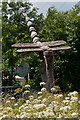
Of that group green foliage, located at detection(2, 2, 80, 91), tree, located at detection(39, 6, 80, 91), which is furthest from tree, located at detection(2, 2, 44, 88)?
tree, located at detection(39, 6, 80, 91)

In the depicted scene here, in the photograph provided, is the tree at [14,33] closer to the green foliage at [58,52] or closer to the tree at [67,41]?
the green foliage at [58,52]

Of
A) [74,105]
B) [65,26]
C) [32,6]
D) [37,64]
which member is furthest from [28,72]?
[74,105]

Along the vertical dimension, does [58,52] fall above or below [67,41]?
below

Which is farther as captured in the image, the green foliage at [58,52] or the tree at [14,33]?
the tree at [14,33]

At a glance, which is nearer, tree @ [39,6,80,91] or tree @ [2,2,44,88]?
tree @ [39,6,80,91]

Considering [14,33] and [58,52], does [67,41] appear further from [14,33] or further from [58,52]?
[14,33]

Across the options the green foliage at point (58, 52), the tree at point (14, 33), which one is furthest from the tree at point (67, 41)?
the tree at point (14, 33)

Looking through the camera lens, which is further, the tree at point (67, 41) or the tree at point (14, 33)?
the tree at point (14, 33)

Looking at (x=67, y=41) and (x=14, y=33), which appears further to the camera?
(x=14, y=33)

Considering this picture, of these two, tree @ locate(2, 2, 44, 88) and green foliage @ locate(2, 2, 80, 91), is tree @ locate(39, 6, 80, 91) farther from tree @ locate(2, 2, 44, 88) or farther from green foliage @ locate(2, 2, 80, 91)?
tree @ locate(2, 2, 44, 88)

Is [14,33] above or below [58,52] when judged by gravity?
above

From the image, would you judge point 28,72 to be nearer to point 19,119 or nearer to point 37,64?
point 37,64

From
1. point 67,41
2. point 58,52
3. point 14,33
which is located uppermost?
point 14,33

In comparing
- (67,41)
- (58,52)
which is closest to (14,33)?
(58,52)
